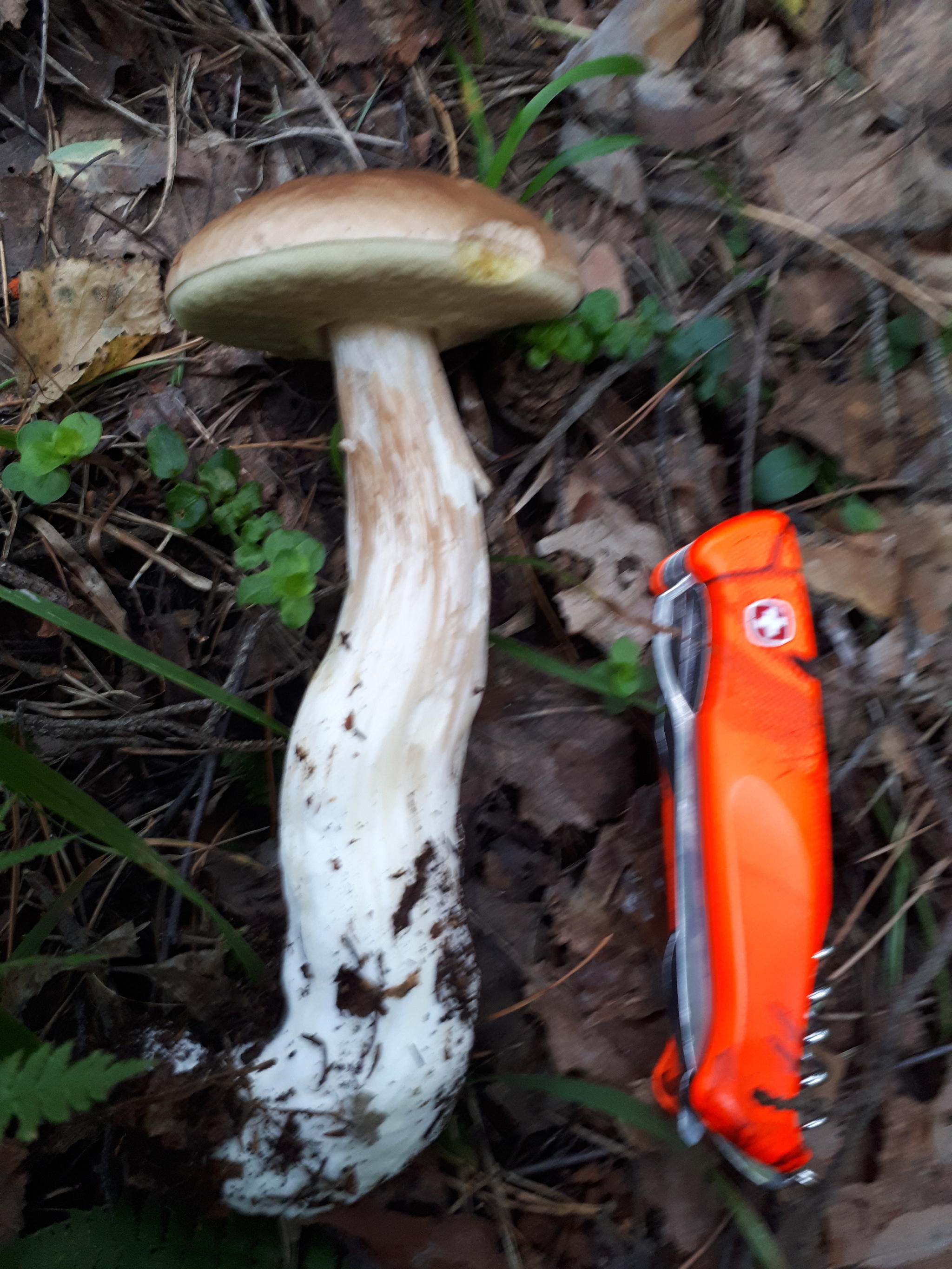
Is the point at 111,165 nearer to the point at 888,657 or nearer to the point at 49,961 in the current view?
the point at 49,961

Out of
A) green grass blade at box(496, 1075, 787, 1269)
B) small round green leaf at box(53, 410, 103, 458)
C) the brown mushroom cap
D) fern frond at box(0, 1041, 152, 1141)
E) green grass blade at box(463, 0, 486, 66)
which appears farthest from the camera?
green grass blade at box(463, 0, 486, 66)

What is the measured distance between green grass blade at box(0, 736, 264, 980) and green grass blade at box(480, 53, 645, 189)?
1.47 meters

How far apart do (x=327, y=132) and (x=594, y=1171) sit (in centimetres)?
234

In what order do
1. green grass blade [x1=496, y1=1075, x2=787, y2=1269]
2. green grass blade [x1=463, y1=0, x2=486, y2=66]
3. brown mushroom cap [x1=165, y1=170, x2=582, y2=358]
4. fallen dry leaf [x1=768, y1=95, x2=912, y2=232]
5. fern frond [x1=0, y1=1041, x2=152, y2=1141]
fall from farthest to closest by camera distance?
green grass blade [x1=463, y1=0, x2=486, y2=66] → fallen dry leaf [x1=768, y1=95, x2=912, y2=232] → green grass blade [x1=496, y1=1075, x2=787, y2=1269] → brown mushroom cap [x1=165, y1=170, x2=582, y2=358] → fern frond [x1=0, y1=1041, x2=152, y2=1141]

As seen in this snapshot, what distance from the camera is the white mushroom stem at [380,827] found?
1260mm

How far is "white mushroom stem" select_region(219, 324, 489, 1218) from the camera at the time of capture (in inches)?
49.6

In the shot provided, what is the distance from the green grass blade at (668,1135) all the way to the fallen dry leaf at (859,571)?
3.45 feet

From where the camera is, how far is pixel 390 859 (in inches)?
51.7

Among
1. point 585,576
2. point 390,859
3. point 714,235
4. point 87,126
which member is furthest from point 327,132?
point 390,859

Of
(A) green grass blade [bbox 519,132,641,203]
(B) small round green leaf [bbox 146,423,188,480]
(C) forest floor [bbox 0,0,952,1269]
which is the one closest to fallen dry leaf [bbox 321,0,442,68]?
(C) forest floor [bbox 0,0,952,1269]

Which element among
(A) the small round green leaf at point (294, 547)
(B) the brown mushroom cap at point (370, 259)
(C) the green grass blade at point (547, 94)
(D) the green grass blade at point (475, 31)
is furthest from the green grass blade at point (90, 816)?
(D) the green grass blade at point (475, 31)

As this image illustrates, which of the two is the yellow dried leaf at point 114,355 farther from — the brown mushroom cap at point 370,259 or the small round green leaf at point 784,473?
the small round green leaf at point 784,473

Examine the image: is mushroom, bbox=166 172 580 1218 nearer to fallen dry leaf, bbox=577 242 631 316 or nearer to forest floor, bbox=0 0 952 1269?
forest floor, bbox=0 0 952 1269

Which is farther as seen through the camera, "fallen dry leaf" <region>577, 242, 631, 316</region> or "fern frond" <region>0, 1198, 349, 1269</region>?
"fallen dry leaf" <region>577, 242, 631, 316</region>
